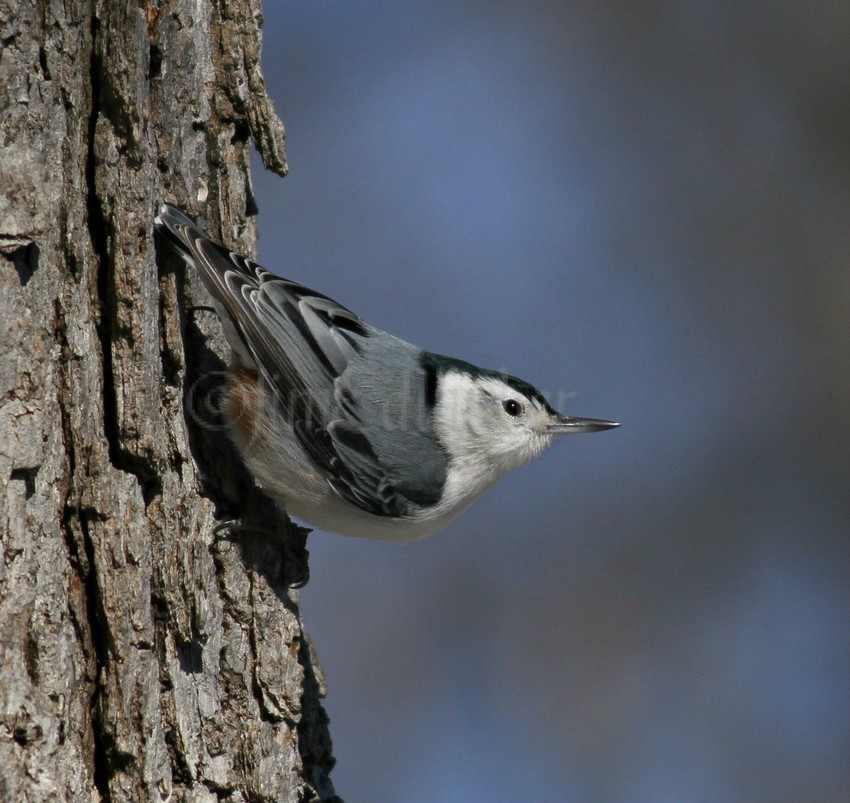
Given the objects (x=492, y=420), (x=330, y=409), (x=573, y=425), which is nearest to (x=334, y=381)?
(x=330, y=409)

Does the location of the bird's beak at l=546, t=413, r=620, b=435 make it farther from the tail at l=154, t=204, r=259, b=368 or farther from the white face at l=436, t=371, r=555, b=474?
the tail at l=154, t=204, r=259, b=368

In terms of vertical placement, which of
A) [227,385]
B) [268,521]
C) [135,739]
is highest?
[227,385]

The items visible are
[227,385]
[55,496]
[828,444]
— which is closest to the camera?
[55,496]

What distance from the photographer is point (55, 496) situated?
1.76 m

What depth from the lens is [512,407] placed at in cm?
310

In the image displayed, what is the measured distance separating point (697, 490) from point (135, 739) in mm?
3241

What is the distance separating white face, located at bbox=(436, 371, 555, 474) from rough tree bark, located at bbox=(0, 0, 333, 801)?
87cm

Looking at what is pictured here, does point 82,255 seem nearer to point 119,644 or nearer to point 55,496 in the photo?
point 55,496

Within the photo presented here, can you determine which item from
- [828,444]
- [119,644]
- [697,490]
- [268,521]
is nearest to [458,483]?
[268,521]

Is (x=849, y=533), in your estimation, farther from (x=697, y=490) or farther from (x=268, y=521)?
(x=268, y=521)

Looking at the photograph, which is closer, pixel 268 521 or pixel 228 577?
pixel 228 577

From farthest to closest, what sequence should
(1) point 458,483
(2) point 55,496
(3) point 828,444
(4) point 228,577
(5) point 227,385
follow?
1. (3) point 828,444
2. (1) point 458,483
3. (5) point 227,385
4. (4) point 228,577
5. (2) point 55,496

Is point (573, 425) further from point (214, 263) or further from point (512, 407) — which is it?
point (214, 263)

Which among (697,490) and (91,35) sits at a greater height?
(91,35)
